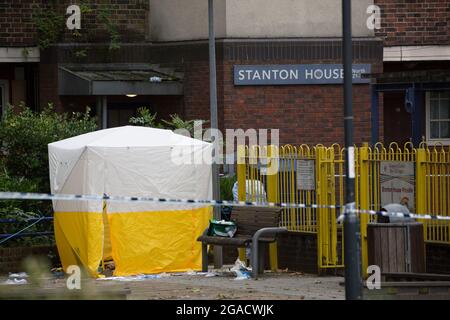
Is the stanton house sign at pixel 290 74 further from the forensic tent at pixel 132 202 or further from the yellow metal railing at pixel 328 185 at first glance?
the forensic tent at pixel 132 202

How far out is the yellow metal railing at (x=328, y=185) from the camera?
14469 mm

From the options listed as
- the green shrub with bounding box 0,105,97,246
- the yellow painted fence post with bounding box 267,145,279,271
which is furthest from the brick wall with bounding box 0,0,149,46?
the yellow painted fence post with bounding box 267,145,279,271

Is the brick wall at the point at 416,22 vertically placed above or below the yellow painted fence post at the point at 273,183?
above

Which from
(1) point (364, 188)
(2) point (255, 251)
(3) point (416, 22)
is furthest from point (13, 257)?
(3) point (416, 22)

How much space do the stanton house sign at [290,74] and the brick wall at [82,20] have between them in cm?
263

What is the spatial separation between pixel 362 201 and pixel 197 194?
Answer: 2696mm

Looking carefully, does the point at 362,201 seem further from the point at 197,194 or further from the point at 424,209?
the point at 197,194

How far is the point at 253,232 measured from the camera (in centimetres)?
1594

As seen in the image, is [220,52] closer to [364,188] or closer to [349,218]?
[364,188]

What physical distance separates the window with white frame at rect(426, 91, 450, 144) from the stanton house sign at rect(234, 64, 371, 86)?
293 cm

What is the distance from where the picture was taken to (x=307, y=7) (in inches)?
907

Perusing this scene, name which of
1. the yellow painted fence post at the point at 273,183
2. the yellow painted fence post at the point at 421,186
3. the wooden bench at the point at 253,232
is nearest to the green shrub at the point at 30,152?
the wooden bench at the point at 253,232

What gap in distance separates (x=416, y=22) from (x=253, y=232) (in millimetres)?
9980
